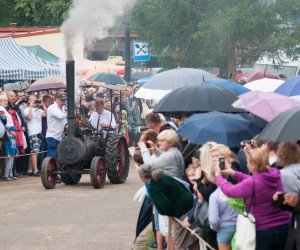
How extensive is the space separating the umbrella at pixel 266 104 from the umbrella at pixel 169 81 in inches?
191

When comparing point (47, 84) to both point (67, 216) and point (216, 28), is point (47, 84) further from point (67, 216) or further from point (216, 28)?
point (67, 216)

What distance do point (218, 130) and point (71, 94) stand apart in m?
7.64

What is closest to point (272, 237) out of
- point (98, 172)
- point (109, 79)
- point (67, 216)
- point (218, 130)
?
point (218, 130)

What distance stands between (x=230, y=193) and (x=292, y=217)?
0.51 m

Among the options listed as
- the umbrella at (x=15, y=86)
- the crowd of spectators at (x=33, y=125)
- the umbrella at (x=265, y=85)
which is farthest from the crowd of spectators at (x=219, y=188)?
the umbrella at (x=15, y=86)

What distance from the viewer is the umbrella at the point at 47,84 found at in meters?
23.4

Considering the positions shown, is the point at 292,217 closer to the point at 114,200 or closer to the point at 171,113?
the point at 171,113

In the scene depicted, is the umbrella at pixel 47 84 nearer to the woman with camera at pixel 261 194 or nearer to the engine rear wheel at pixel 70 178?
the engine rear wheel at pixel 70 178

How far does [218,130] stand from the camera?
31.6ft

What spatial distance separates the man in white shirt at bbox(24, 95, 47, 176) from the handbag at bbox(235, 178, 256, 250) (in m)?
12.4

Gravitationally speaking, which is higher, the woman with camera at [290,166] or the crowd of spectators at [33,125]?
the woman with camera at [290,166]

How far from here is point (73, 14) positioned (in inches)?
695

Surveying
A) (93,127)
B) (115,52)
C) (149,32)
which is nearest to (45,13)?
(115,52)

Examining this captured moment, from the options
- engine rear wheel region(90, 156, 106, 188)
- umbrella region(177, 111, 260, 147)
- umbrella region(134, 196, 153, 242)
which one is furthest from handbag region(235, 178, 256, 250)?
engine rear wheel region(90, 156, 106, 188)
